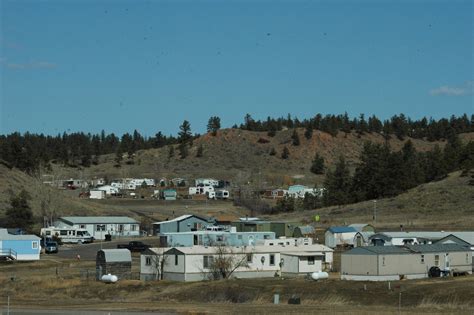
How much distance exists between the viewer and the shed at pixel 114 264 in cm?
6644

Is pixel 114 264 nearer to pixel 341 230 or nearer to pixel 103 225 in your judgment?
pixel 341 230

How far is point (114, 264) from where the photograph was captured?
220ft

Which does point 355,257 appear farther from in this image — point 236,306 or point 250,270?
point 236,306

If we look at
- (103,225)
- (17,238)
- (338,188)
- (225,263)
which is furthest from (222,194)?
(225,263)

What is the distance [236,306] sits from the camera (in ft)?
156

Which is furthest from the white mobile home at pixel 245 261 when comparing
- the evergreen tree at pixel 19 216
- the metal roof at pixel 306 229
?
the evergreen tree at pixel 19 216

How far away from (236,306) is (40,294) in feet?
57.4

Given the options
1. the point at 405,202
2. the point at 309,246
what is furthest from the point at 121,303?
the point at 405,202

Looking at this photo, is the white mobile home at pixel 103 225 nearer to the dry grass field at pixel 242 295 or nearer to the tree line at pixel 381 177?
the tree line at pixel 381 177

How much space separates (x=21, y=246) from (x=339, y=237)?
106 feet

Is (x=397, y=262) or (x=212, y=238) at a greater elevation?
(x=212, y=238)

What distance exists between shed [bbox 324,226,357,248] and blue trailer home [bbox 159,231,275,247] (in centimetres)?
829

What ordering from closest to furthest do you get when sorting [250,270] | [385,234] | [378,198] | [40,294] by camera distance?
1. [40,294]
2. [250,270]
3. [385,234]
4. [378,198]

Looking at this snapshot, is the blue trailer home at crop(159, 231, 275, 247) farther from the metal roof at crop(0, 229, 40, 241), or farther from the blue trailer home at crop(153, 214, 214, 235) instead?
the blue trailer home at crop(153, 214, 214, 235)
